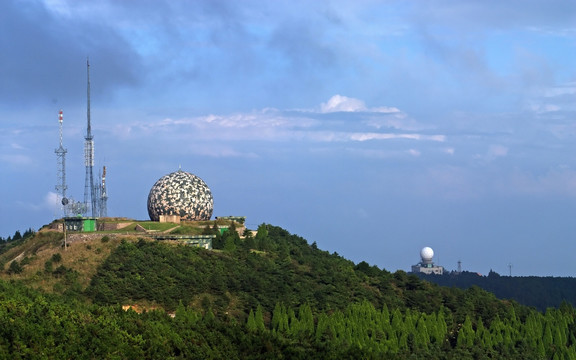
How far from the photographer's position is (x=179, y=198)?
9069 cm

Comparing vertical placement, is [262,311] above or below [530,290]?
below

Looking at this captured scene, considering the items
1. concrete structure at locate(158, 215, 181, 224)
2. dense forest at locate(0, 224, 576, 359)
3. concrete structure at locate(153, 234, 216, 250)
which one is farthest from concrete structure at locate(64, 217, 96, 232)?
concrete structure at locate(153, 234, 216, 250)

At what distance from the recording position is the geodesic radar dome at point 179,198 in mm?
90625

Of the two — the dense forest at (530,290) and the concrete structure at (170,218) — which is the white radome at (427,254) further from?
the concrete structure at (170,218)

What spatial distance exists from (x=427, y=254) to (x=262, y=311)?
12396 cm

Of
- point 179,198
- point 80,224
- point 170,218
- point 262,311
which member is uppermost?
point 179,198

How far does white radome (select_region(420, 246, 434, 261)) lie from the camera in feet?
623

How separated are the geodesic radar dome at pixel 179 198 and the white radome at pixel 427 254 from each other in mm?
104633

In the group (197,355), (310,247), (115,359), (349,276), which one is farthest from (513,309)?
(115,359)

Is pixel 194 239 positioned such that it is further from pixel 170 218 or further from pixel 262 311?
pixel 262 311

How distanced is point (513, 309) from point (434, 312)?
31.9 ft

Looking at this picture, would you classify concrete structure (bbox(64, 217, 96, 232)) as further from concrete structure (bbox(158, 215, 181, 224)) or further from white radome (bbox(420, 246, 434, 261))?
white radome (bbox(420, 246, 434, 261))

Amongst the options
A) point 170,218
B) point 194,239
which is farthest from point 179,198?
point 194,239

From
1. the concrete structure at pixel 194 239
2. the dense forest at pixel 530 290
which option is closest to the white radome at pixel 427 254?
the dense forest at pixel 530 290
